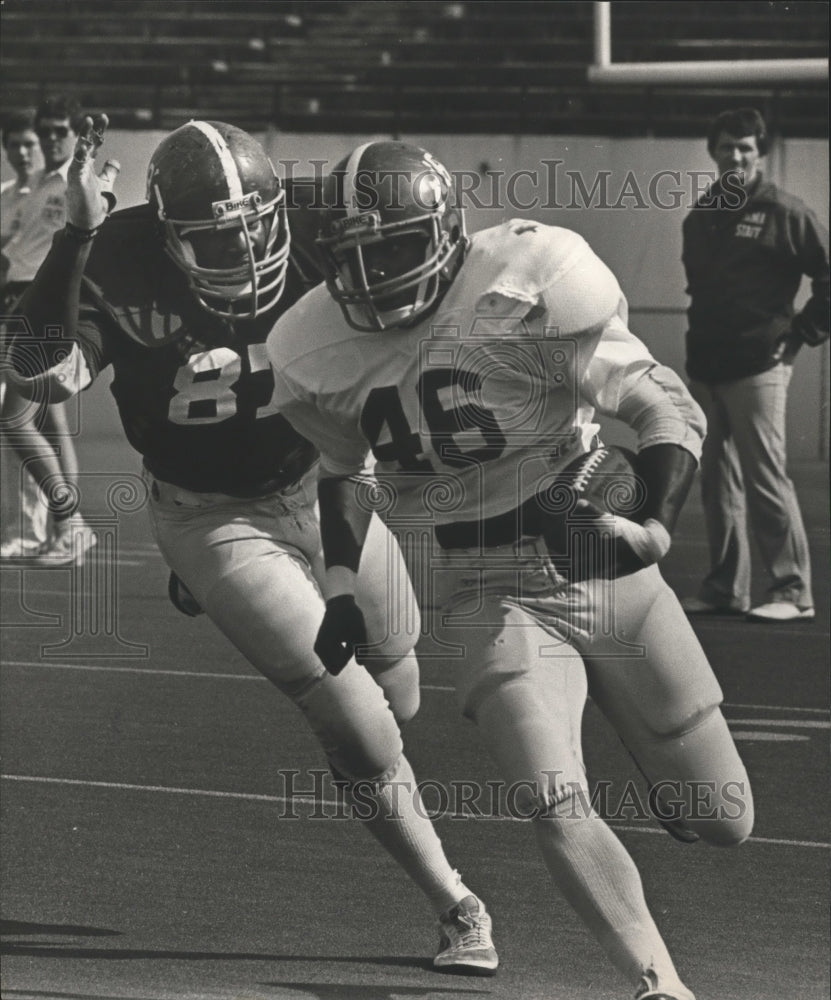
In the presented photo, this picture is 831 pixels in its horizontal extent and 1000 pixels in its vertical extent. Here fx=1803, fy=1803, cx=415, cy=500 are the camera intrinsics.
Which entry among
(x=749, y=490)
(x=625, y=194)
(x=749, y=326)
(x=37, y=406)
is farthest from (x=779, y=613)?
(x=625, y=194)

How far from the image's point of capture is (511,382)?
261 cm

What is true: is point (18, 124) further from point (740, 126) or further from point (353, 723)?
point (353, 723)

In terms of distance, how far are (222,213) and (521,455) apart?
32.6 inches

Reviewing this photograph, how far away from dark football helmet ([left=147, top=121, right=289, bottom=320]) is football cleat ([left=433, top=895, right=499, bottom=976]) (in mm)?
1093

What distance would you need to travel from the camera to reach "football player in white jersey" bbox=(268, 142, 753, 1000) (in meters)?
2.53

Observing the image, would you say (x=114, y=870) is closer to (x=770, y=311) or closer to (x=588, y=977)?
(x=588, y=977)

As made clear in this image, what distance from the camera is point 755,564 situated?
717 centimetres

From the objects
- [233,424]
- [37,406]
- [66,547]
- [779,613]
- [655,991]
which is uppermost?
[233,424]

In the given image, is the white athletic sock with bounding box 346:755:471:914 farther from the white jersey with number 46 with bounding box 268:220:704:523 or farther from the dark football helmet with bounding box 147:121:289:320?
the dark football helmet with bounding box 147:121:289:320

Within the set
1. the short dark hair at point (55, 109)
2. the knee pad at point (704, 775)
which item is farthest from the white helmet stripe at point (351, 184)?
the short dark hair at point (55, 109)

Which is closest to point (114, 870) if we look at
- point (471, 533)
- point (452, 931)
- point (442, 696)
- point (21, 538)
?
point (452, 931)

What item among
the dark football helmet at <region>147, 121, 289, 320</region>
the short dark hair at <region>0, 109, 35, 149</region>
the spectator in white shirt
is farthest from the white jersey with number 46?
the short dark hair at <region>0, 109, 35, 149</region>

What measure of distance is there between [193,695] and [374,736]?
2.16 meters

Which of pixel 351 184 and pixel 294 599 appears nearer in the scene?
pixel 351 184
